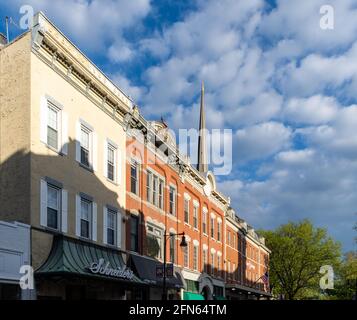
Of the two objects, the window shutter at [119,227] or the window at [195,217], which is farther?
the window at [195,217]

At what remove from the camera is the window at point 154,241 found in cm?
3325

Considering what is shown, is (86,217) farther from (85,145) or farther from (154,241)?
(154,241)

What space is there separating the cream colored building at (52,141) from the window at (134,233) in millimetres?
2591

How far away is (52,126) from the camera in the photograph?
2308 centimetres

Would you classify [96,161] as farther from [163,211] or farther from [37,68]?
[163,211]

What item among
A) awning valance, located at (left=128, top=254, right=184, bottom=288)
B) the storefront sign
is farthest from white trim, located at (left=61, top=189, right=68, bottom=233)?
Answer: awning valance, located at (left=128, top=254, right=184, bottom=288)

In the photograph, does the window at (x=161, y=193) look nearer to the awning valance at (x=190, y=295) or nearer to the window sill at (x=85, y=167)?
the awning valance at (x=190, y=295)

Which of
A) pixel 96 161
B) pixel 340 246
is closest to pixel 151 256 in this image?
pixel 96 161

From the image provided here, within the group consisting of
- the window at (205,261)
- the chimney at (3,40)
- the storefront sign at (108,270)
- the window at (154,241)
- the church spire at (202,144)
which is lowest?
the window at (205,261)

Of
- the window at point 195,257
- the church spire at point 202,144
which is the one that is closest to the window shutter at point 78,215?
the window at point 195,257

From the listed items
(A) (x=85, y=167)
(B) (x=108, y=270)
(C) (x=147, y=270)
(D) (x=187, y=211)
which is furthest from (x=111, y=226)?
(D) (x=187, y=211)

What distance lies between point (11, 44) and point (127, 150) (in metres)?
10.2

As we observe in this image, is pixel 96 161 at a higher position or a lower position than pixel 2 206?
higher
